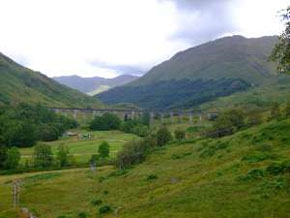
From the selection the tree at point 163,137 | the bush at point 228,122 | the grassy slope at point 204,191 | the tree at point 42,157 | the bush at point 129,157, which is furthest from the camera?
the tree at point 163,137

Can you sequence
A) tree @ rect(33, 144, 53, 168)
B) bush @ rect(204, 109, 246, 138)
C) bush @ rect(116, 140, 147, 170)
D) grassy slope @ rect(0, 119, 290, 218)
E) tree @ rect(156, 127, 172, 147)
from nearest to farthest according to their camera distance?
grassy slope @ rect(0, 119, 290, 218) → bush @ rect(116, 140, 147, 170) → bush @ rect(204, 109, 246, 138) → tree @ rect(33, 144, 53, 168) → tree @ rect(156, 127, 172, 147)

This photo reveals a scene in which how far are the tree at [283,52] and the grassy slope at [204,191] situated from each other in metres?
8.85

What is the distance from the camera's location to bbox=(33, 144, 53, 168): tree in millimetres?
133125

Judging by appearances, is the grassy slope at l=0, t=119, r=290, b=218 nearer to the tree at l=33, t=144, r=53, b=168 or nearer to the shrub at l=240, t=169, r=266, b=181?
the shrub at l=240, t=169, r=266, b=181

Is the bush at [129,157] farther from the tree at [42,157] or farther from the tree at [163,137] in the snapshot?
the tree at [42,157]

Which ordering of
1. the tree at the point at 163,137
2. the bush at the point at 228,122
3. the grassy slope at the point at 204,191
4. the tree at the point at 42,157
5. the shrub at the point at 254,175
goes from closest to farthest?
the grassy slope at the point at 204,191, the shrub at the point at 254,175, the bush at the point at 228,122, the tree at the point at 42,157, the tree at the point at 163,137

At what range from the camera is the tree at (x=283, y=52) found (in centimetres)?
3181

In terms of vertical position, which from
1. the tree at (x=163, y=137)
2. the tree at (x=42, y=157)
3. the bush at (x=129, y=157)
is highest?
the tree at (x=163, y=137)

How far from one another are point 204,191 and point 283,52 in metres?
13.2

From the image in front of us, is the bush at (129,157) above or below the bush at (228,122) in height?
below

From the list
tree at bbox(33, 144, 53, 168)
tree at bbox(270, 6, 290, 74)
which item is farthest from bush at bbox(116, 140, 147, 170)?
tree at bbox(270, 6, 290, 74)

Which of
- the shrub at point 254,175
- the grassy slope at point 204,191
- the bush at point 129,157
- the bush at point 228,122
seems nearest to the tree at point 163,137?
the bush at point 228,122

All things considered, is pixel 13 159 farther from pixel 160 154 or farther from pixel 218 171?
pixel 218 171

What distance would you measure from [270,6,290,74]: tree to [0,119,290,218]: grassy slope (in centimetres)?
885
